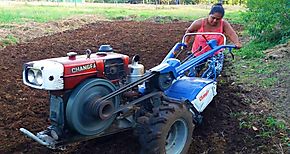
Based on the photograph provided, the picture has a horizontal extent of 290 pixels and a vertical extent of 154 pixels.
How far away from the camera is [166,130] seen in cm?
387

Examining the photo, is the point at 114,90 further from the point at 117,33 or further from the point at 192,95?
the point at 117,33

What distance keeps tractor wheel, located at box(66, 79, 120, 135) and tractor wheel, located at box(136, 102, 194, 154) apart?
36cm

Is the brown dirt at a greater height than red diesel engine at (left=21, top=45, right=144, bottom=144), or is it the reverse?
red diesel engine at (left=21, top=45, right=144, bottom=144)

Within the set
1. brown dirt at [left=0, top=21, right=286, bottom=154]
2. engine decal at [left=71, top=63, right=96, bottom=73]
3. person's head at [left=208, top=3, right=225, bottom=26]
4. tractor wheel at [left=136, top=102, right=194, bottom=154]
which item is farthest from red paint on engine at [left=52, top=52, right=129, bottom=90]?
person's head at [left=208, top=3, right=225, bottom=26]

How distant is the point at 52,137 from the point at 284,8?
7.40 meters

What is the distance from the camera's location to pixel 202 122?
17.1ft

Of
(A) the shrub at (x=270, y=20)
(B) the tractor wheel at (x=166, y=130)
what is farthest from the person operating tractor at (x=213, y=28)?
(A) the shrub at (x=270, y=20)

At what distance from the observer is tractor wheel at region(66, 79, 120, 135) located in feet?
11.7

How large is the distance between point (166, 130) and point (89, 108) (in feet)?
2.48

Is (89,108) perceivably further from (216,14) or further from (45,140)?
(216,14)

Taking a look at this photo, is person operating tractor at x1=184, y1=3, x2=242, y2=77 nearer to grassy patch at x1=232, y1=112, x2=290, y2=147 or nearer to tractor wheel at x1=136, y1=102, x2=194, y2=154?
grassy patch at x1=232, y1=112, x2=290, y2=147

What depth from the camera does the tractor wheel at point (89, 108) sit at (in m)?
3.58

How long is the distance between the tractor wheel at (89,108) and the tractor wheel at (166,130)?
1.17 feet

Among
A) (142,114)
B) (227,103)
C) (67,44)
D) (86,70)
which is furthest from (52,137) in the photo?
(67,44)
